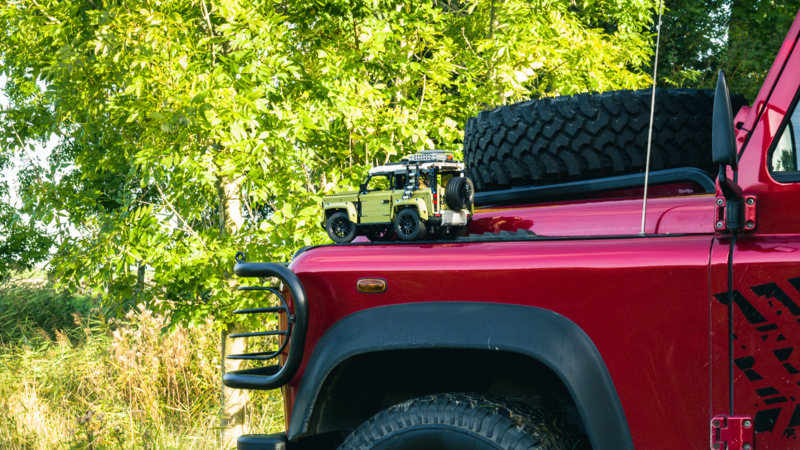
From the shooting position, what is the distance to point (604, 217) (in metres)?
2.38

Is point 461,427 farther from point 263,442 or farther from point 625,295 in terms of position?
point 263,442

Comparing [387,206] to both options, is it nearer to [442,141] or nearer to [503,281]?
[503,281]

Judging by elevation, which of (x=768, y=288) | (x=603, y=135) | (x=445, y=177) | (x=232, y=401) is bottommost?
(x=232, y=401)

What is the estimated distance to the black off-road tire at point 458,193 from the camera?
101 inches

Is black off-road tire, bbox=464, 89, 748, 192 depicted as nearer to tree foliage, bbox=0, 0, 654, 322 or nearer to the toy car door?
the toy car door

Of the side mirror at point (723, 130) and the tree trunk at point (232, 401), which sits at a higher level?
the side mirror at point (723, 130)

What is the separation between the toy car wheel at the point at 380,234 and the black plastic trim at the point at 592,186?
44cm

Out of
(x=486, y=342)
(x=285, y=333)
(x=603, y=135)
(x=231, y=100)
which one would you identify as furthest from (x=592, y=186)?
(x=231, y=100)

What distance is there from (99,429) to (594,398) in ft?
18.1

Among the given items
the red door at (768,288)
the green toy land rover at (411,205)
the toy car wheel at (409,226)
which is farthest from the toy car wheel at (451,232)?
the red door at (768,288)

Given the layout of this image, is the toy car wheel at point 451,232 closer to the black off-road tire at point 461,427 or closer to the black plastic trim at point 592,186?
the black plastic trim at point 592,186

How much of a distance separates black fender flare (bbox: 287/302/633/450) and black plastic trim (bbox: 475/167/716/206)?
2.52 ft

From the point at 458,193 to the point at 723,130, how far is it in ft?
3.29

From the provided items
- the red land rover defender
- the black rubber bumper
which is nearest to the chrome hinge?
the red land rover defender
